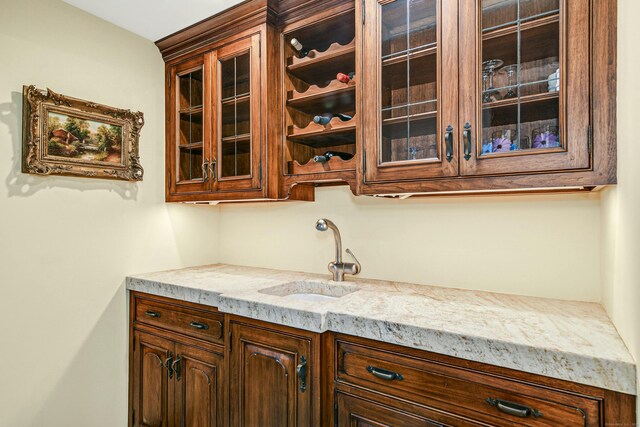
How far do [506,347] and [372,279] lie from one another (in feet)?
3.28

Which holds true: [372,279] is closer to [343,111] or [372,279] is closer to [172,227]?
[343,111]

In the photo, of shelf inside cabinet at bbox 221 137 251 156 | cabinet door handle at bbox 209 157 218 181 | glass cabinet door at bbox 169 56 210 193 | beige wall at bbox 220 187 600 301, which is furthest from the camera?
glass cabinet door at bbox 169 56 210 193

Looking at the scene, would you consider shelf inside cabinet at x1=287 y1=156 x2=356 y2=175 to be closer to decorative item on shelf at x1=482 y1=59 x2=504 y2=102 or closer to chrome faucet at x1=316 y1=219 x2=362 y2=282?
chrome faucet at x1=316 y1=219 x2=362 y2=282

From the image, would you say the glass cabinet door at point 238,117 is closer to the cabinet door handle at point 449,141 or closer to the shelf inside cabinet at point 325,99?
the shelf inside cabinet at point 325,99

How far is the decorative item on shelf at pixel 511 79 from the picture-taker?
1279 mm

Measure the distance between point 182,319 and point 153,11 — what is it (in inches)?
66.1

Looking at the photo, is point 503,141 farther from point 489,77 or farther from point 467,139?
point 489,77

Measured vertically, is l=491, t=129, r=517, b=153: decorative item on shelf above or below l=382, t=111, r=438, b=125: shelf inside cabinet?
below

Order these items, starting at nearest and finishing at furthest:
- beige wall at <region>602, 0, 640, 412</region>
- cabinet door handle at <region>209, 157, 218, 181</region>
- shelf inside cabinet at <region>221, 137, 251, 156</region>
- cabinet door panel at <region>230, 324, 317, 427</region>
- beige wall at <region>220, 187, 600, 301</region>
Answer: beige wall at <region>602, 0, 640, 412</region> < cabinet door panel at <region>230, 324, 317, 427</region> < beige wall at <region>220, 187, 600, 301</region> < shelf inside cabinet at <region>221, 137, 251, 156</region> < cabinet door handle at <region>209, 157, 218, 181</region>

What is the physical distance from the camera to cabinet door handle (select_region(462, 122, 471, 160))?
4.38 ft

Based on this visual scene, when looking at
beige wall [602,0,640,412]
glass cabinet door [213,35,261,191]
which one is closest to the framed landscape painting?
glass cabinet door [213,35,261,191]

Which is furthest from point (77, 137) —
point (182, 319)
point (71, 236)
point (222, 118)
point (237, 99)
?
point (182, 319)

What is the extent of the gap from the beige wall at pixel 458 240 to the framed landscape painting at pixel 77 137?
3.09 ft

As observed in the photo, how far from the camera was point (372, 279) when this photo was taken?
199 cm
